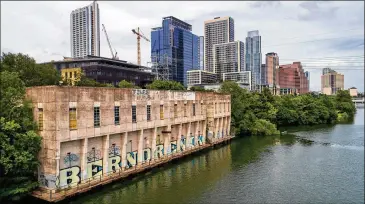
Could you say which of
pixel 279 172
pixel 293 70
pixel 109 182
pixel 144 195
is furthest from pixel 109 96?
pixel 293 70

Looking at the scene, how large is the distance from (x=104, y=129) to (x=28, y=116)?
791 centimetres

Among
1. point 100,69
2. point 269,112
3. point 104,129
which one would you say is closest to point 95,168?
point 104,129

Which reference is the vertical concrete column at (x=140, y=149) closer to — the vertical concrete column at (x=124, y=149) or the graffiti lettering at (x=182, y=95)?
the vertical concrete column at (x=124, y=149)

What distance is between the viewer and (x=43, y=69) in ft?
156

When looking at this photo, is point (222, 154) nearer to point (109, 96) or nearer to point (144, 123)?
point (144, 123)

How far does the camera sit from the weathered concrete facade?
2784 cm

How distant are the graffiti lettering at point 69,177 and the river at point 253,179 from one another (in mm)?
1648

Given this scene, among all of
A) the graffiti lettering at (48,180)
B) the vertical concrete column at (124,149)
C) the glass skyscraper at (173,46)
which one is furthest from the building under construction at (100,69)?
the graffiti lettering at (48,180)

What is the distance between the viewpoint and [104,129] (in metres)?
33.1

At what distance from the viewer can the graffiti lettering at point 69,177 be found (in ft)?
93.4

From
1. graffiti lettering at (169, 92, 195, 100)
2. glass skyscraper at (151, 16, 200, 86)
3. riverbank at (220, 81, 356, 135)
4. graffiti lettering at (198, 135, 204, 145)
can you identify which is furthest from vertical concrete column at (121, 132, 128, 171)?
glass skyscraper at (151, 16, 200, 86)

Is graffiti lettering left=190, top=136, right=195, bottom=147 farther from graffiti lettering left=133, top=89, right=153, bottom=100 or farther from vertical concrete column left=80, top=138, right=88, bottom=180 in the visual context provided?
vertical concrete column left=80, top=138, right=88, bottom=180

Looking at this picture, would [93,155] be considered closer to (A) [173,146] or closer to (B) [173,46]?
(A) [173,146]

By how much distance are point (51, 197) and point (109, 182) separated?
686 centimetres
